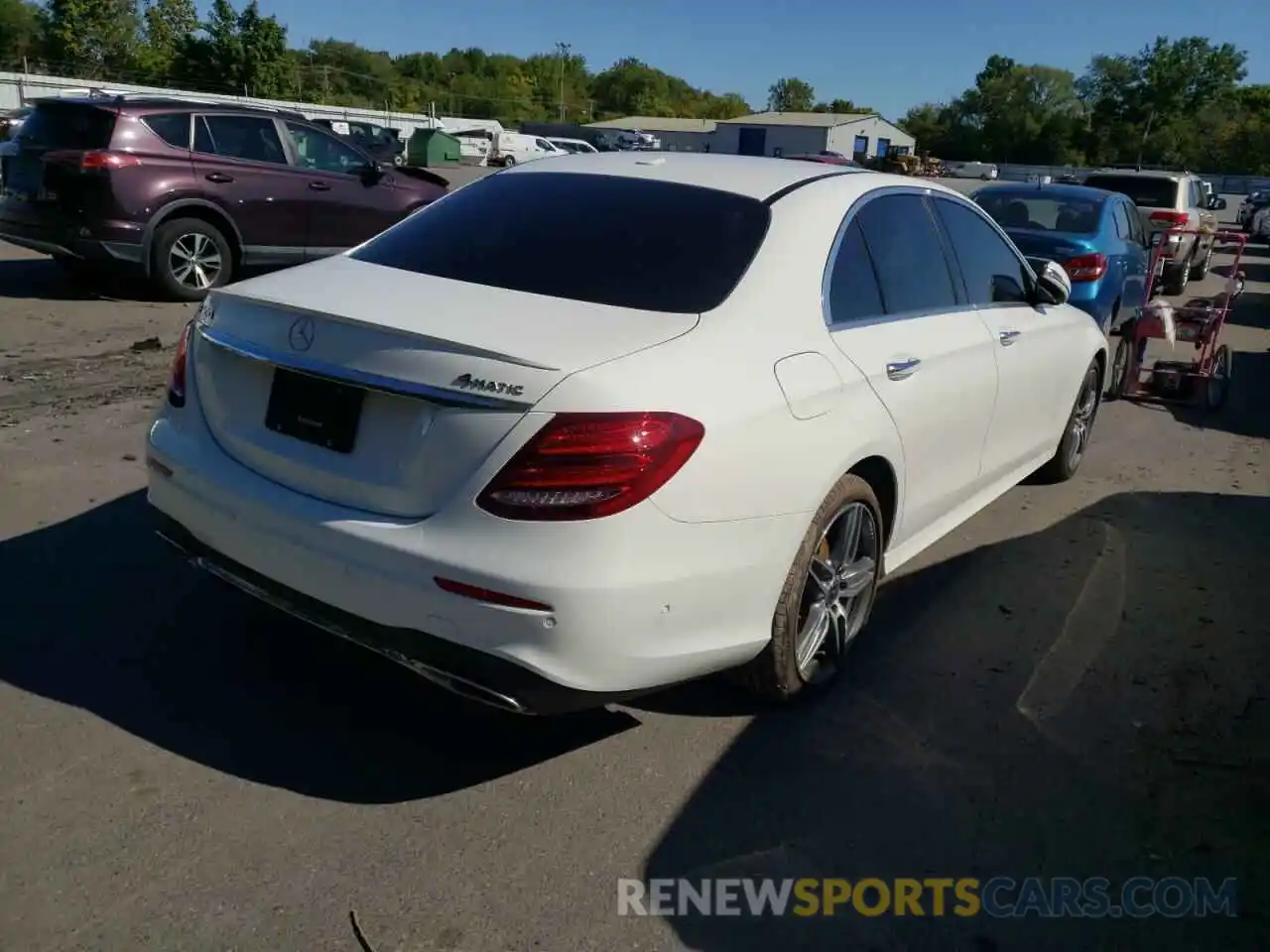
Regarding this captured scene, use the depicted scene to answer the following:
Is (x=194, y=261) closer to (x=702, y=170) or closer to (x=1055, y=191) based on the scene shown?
(x=702, y=170)

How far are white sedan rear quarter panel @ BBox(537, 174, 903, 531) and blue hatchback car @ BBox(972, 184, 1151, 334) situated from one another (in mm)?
6393

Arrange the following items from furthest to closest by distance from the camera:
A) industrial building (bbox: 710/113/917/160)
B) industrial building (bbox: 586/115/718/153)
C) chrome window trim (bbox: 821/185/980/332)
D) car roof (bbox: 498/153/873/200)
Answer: industrial building (bbox: 586/115/718/153), industrial building (bbox: 710/113/917/160), car roof (bbox: 498/153/873/200), chrome window trim (bbox: 821/185/980/332)

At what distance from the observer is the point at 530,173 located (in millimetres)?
4145

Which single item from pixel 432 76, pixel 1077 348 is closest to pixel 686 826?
pixel 1077 348

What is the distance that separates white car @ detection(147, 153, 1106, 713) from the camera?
265cm

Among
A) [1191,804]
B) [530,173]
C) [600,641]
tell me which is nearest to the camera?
[600,641]

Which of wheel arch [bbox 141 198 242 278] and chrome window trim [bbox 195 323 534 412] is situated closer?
chrome window trim [bbox 195 323 534 412]

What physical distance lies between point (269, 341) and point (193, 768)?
3.94 ft

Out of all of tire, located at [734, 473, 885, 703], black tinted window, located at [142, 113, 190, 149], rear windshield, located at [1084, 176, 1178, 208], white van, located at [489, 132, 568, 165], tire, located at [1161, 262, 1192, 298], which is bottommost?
tire, located at [734, 473, 885, 703]

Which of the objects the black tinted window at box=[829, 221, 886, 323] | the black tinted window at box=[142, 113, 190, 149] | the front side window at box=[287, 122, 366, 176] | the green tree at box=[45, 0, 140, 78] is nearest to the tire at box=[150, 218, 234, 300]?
the black tinted window at box=[142, 113, 190, 149]

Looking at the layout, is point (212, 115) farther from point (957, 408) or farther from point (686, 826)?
point (686, 826)

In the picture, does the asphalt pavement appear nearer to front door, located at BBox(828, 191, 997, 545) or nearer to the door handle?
front door, located at BBox(828, 191, 997, 545)

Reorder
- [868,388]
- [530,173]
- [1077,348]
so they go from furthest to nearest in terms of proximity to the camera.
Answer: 1. [1077,348]
2. [530,173]
3. [868,388]

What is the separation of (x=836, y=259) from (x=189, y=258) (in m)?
7.87
